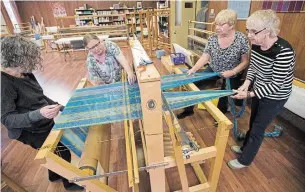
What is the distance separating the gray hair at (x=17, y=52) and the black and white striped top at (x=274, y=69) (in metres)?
1.45

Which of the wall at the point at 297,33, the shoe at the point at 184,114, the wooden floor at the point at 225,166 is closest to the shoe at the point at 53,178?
the wooden floor at the point at 225,166

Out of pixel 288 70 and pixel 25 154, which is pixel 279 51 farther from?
pixel 25 154

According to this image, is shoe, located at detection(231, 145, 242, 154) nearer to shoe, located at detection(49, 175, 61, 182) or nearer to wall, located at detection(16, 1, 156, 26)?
shoe, located at detection(49, 175, 61, 182)

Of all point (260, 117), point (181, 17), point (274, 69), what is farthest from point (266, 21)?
point (181, 17)

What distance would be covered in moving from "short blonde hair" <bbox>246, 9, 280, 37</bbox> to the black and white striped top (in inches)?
3.5

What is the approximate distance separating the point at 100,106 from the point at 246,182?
4.49 ft

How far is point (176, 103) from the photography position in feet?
3.50

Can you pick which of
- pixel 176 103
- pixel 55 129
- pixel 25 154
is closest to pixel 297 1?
pixel 176 103

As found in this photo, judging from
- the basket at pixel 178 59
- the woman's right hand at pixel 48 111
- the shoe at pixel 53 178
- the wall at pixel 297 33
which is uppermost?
the wall at pixel 297 33

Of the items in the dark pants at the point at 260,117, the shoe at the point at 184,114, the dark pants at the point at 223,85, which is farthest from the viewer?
the shoe at the point at 184,114

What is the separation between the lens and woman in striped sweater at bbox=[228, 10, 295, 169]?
103 cm

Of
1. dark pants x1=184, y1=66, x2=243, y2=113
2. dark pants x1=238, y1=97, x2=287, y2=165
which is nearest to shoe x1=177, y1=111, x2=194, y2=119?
dark pants x1=184, y1=66, x2=243, y2=113

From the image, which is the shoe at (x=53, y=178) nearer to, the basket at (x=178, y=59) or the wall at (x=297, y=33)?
the basket at (x=178, y=59)

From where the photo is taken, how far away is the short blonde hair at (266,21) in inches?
39.7
